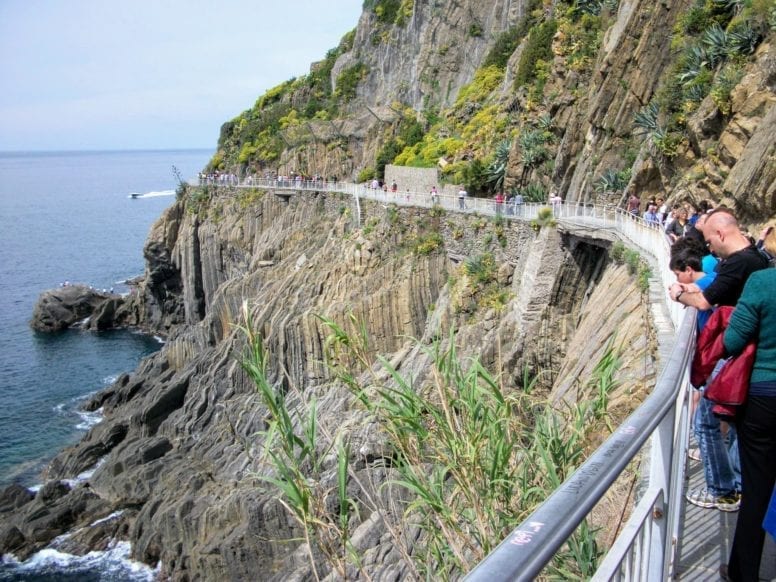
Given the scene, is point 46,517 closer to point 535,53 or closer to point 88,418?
point 88,418

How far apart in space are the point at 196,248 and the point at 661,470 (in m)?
52.8

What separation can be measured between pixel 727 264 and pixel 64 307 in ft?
199

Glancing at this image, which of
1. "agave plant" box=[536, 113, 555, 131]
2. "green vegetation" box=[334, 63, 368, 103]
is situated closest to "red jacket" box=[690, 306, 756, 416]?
"agave plant" box=[536, 113, 555, 131]

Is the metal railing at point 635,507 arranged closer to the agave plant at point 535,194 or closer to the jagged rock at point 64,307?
the agave plant at point 535,194

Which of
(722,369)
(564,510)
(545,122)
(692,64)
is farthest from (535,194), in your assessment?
(564,510)

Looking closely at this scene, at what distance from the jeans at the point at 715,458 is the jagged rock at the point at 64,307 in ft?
193

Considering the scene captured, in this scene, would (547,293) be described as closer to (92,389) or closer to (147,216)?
(92,389)

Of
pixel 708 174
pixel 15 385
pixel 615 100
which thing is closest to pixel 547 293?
pixel 708 174

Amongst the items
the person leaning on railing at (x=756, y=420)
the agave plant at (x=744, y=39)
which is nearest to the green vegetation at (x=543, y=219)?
the agave plant at (x=744, y=39)

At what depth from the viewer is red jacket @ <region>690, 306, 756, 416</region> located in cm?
424

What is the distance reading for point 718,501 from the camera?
524cm

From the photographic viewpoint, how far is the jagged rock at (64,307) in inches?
2249

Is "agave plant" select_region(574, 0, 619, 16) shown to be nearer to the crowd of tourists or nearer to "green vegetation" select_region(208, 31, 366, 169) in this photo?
"green vegetation" select_region(208, 31, 366, 169)

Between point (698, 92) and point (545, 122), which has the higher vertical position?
point (698, 92)
